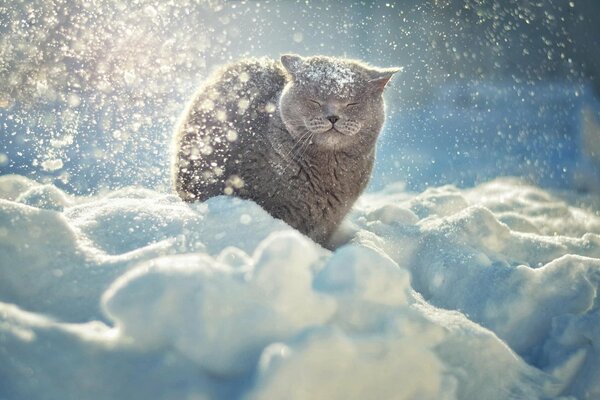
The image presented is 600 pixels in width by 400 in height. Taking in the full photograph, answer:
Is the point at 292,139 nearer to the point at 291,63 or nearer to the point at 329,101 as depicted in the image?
the point at 329,101

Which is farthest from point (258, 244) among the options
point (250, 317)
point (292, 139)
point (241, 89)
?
point (241, 89)

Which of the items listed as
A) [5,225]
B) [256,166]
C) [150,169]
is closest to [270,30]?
[150,169]

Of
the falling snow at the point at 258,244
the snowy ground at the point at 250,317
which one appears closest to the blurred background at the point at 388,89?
the falling snow at the point at 258,244

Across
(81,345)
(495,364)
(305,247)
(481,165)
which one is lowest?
(481,165)

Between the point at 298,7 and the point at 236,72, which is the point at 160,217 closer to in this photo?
the point at 236,72

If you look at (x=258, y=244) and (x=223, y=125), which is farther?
(x=223, y=125)

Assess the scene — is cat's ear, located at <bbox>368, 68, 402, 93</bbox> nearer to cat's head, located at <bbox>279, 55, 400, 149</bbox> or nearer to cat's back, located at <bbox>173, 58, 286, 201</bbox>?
cat's head, located at <bbox>279, 55, 400, 149</bbox>
